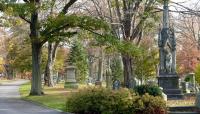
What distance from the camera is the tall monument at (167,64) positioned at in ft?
95.7

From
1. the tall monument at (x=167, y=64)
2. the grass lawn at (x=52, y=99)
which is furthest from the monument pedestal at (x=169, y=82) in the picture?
the grass lawn at (x=52, y=99)

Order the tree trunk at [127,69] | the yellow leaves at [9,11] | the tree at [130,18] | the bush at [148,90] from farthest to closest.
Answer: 1. the tree trunk at [127,69]
2. the tree at [130,18]
3. the yellow leaves at [9,11]
4. the bush at [148,90]

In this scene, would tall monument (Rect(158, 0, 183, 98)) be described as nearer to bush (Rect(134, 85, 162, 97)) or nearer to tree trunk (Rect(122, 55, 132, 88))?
tree trunk (Rect(122, 55, 132, 88))

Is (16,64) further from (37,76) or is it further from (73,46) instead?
(37,76)

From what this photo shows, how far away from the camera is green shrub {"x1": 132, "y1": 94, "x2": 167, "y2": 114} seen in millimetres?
17844

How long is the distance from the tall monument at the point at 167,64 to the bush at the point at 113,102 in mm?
9631

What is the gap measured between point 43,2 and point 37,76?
5844mm

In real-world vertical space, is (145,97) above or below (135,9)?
below

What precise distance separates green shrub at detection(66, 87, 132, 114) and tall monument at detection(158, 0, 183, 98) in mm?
9491

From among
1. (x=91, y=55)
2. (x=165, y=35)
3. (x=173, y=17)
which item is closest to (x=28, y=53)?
(x=91, y=55)

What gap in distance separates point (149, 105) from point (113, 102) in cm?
144

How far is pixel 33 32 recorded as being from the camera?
36.6 metres

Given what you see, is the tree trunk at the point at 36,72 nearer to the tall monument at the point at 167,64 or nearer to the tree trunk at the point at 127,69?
the tree trunk at the point at 127,69

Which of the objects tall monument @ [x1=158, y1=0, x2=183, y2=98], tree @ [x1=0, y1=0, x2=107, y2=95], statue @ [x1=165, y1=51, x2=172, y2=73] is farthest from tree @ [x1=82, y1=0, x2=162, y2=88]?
statue @ [x1=165, y1=51, x2=172, y2=73]
